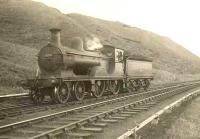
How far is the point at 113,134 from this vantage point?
8.48m

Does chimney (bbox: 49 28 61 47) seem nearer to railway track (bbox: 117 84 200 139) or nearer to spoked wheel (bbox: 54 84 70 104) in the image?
spoked wheel (bbox: 54 84 70 104)

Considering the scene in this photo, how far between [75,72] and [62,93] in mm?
2186

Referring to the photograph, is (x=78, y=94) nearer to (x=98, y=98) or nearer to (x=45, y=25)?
(x=98, y=98)

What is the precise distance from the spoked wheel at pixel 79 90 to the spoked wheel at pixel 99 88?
107 cm

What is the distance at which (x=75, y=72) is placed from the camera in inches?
653

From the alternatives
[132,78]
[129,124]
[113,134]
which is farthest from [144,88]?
[113,134]

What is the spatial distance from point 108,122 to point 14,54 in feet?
70.9

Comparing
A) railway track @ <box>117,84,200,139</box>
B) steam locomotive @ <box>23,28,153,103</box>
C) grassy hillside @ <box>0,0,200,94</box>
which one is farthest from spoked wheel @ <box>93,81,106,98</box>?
railway track @ <box>117,84,200,139</box>

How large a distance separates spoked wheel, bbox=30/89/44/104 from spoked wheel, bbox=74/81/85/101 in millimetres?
1633

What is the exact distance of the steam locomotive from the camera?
14.5 metres

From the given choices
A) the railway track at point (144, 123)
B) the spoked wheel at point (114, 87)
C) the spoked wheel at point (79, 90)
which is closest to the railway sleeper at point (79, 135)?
the railway track at point (144, 123)

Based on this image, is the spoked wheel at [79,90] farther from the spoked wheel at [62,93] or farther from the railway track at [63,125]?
the railway track at [63,125]

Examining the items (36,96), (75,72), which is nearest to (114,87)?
(75,72)

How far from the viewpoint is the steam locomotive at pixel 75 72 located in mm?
14484
